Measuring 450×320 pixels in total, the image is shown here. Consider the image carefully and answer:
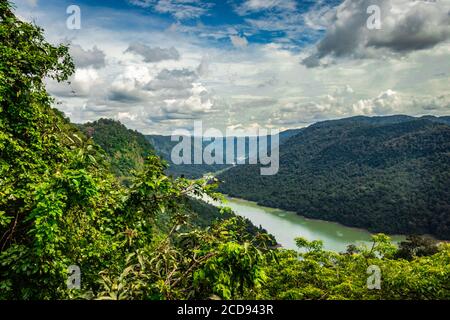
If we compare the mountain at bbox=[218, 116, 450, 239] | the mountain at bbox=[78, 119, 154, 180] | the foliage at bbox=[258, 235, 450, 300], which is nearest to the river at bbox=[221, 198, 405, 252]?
the mountain at bbox=[218, 116, 450, 239]

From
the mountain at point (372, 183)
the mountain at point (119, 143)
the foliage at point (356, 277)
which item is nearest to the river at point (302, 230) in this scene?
the mountain at point (372, 183)

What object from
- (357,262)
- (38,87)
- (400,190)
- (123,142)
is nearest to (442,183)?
(400,190)

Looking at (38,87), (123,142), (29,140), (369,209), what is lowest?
(369,209)

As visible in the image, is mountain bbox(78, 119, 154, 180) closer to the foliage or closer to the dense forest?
the foliage

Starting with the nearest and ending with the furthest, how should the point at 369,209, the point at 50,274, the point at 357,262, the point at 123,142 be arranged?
the point at 50,274 < the point at 357,262 < the point at 123,142 < the point at 369,209

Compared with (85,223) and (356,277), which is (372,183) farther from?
(85,223)
